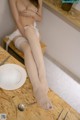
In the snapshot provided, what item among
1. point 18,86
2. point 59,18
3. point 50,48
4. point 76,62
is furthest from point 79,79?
point 18,86

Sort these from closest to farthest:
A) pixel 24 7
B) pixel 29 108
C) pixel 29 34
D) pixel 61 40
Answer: pixel 29 108 < pixel 29 34 < pixel 24 7 < pixel 61 40

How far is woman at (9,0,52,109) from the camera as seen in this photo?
2.43 meters

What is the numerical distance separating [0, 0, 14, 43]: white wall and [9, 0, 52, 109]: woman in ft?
0.29

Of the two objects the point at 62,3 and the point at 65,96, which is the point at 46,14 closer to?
the point at 62,3

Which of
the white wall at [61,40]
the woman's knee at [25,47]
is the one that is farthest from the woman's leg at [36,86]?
the white wall at [61,40]

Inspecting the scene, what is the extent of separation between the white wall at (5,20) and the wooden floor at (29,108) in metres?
1.24

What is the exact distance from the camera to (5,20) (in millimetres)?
2996

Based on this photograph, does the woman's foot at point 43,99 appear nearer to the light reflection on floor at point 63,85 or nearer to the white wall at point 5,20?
the light reflection on floor at point 63,85

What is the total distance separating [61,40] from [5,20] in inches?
31.5

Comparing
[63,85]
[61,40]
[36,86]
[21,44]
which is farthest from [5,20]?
[36,86]

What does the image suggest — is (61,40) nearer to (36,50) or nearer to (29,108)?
(36,50)

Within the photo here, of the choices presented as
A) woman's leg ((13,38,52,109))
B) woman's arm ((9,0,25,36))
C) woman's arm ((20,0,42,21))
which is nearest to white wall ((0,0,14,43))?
woman's arm ((9,0,25,36))

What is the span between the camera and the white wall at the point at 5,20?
2846mm

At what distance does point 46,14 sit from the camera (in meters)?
Result: 3.22
